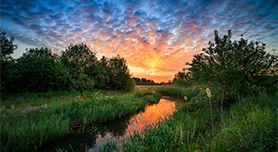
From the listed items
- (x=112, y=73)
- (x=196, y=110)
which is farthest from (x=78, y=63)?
(x=196, y=110)

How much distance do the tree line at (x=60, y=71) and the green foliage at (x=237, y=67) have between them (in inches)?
505

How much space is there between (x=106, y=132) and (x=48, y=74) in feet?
30.7

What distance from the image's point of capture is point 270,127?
8.43 ft

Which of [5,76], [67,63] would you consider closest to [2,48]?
[5,76]

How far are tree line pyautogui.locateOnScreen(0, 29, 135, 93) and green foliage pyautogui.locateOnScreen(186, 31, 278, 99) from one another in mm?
12829

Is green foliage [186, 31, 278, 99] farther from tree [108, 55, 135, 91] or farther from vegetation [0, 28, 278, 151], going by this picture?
tree [108, 55, 135, 91]

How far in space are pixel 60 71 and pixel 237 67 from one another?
14.7 meters

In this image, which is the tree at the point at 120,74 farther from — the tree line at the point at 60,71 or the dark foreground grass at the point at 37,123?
the dark foreground grass at the point at 37,123

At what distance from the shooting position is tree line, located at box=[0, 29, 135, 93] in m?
9.43

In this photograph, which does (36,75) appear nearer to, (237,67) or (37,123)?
(37,123)

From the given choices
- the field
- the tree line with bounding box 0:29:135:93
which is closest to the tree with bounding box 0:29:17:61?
the tree line with bounding box 0:29:135:93

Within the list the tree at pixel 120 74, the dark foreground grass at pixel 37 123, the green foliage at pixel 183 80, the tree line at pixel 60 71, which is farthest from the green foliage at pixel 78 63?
the green foliage at pixel 183 80

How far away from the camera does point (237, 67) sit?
5781mm

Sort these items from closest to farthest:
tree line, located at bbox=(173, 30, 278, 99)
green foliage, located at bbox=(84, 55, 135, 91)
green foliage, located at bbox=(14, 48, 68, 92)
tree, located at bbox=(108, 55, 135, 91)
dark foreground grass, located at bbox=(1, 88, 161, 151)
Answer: dark foreground grass, located at bbox=(1, 88, 161, 151), tree line, located at bbox=(173, 30, 278, 99), green foliage, located at bbox=(14, 48, 68, 92), green foliage, located at bbox=(84, 55, 135, 91), tree, located at bbox=(108, 55, 135, 91)
